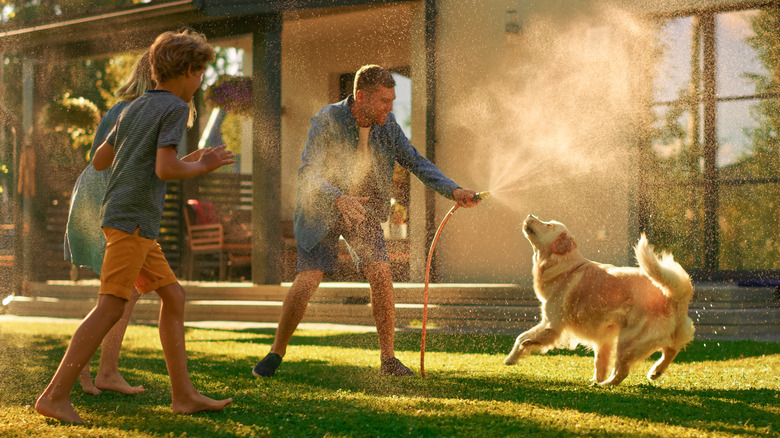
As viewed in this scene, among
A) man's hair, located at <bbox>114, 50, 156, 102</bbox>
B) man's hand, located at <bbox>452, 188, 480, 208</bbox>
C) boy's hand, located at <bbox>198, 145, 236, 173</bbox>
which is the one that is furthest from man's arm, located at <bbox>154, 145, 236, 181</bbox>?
man's hand, located at <bbox>452, 188, 480, 208</bbox>

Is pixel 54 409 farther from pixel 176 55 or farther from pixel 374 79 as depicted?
pixel 374 79

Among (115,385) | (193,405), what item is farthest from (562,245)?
(115,385)

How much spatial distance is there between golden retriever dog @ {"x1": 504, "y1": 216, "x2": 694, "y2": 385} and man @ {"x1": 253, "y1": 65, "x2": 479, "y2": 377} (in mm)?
617

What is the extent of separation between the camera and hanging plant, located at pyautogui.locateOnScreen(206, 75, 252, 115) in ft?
34.1

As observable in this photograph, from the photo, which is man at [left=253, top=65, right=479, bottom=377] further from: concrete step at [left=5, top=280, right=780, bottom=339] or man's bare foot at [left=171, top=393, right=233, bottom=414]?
concrete step at [left=5, top=280, right=780, bottom=339]

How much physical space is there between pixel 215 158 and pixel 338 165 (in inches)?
56.8

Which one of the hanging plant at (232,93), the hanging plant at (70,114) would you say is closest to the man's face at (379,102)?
the hanging plant at (232,93)

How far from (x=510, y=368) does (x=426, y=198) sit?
431 centimetres

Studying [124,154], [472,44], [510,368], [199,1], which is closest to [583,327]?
[510,368]

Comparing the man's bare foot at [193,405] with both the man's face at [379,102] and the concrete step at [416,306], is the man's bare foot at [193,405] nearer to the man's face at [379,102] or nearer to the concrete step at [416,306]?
the man's face at [379,102]

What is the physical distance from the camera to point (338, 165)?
13.6ft

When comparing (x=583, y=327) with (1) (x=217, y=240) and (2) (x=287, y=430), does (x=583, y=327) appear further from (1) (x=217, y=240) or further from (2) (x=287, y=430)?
(1) (x=217, y=240)

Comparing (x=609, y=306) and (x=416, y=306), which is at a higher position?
(x=609, y=306)

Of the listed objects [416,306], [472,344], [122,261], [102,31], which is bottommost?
[472,344]
